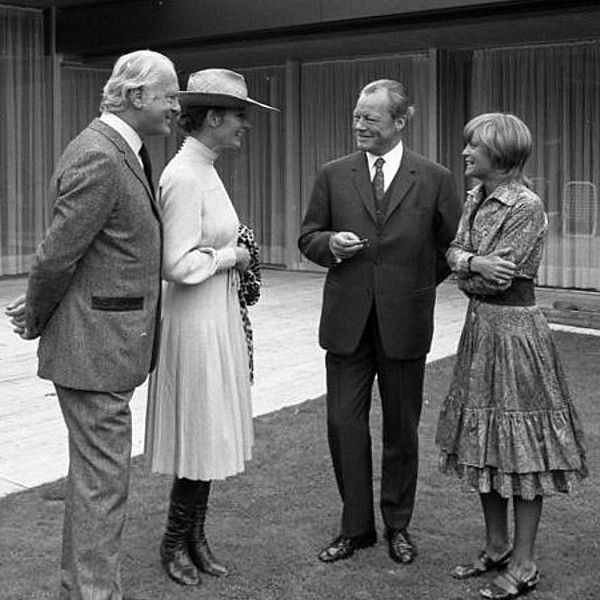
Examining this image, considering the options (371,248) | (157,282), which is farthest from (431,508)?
(157,282)

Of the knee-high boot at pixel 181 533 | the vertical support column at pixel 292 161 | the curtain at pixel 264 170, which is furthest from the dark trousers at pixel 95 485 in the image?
the curtain at pixel 264 170

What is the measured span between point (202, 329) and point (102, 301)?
623 millimetres

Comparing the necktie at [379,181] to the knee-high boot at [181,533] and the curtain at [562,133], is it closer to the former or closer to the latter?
the knee-high boot at [181,533]

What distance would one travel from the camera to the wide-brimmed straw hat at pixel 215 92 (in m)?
4.09

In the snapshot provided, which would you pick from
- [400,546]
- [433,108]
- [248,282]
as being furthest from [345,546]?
[433,108]

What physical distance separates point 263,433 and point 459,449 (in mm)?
2668

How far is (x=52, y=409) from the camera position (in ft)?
23.9

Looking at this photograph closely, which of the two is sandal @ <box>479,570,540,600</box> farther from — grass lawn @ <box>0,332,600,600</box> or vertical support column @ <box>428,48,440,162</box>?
vertical support column @ <box>428,48,440,162</box>

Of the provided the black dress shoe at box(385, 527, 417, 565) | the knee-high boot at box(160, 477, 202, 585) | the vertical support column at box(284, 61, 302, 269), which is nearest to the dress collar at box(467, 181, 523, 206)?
the black dress shoe at box(385, 527, 417, 565)

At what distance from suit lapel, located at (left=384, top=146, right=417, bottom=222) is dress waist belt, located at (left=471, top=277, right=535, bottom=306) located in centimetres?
64

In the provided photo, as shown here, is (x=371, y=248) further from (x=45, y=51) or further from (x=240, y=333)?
(x=45, y=51)

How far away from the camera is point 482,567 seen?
435 cm

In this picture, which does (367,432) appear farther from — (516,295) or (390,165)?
(390,165)

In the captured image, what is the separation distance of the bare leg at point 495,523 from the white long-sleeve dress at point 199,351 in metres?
1.01
